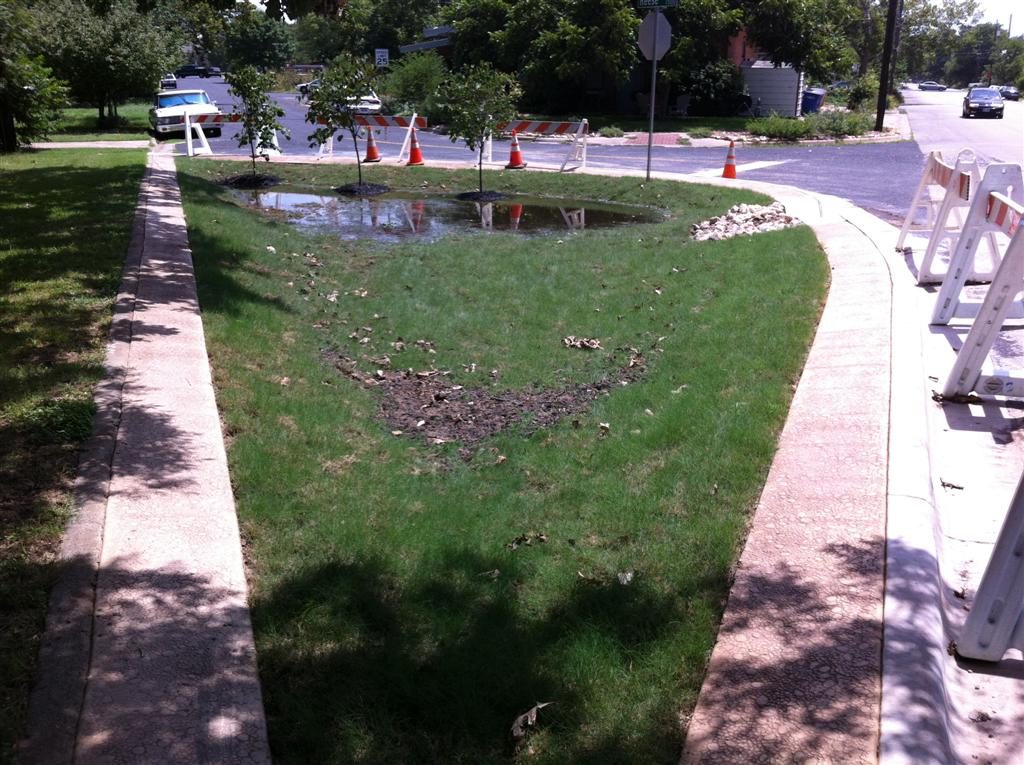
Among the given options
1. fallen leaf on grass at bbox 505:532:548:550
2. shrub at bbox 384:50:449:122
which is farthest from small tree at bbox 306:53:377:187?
shrub at bbox 384:50:449:122

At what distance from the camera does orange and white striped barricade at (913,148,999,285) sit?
334 inches

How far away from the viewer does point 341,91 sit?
1797 centimetres

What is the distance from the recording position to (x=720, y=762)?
2.97 meters

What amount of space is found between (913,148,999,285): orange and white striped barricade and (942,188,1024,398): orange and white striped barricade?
73.8 inches

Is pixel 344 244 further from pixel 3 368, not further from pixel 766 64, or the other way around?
pixel 766 64

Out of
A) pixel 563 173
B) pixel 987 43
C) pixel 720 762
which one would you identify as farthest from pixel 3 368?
pixel 987 43

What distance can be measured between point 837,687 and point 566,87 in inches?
1455

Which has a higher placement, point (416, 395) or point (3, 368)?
point (3, 368)

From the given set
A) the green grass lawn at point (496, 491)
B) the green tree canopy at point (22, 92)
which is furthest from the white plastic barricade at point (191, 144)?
the green grass lawn at point (496, 491)

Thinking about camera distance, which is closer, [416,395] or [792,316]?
[416,395]

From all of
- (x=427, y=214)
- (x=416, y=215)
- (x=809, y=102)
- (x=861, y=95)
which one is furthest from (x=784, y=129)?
(x=861, y=95)

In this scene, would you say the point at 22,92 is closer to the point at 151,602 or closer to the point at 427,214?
the point at 427,214

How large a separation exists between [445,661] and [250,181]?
54.6 ft

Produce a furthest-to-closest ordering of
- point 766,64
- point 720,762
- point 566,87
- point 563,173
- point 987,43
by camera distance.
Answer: point 987,43 → point 766,64 → point 566,87 → point 563,173 → point 720,762
